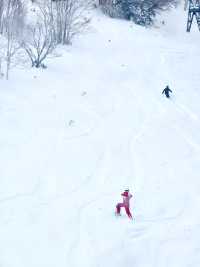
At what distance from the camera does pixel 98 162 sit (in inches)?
665

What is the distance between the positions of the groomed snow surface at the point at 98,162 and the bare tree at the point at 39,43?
28.8 inches

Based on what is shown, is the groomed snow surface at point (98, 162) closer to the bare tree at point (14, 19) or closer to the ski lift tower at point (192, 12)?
the bare tree at point (14, 19)

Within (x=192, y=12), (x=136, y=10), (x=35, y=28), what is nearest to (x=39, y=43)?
(x=35, y=28)

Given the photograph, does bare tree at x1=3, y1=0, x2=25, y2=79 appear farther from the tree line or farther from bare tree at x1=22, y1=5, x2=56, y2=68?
bare tree at x1=22, y1=5, x2=56, y2=68

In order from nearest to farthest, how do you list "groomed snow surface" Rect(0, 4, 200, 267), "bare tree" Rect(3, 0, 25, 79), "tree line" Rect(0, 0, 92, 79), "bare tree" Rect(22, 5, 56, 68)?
"groomed snow surface" Rect(0, 4, 200, 267) → "bare tree" Rect(22, 5, 56, 68) → "tree line" Rect(0, 0, 92, 79) → "bare tree" Rect(3, 0, 25, 79)

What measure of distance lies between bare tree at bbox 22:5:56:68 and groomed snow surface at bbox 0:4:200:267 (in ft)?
2.40

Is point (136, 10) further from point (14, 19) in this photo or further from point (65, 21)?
point (14, 19)

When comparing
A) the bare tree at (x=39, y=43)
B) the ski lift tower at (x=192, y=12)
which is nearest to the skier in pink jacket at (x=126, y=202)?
the bare tree at (x=39, y=43)

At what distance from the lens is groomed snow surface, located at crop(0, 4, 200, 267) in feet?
39.1

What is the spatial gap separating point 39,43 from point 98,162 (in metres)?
11.8

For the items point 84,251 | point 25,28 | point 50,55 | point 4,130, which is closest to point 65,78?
point 50,55

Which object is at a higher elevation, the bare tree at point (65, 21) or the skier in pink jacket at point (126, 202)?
the bare tree at point (65, 21)

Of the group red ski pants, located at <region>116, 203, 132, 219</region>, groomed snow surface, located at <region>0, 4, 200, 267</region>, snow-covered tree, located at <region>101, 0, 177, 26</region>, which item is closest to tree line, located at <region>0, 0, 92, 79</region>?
groomed snow surface, located at <region>0, 4, 200, 267</region>

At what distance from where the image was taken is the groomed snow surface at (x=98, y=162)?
11.9m
